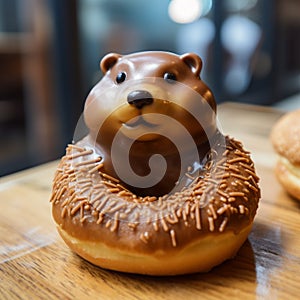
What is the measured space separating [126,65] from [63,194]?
0.21 m

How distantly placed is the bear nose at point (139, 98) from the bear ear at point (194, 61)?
0.10 m

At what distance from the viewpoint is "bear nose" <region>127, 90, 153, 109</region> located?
64 cm

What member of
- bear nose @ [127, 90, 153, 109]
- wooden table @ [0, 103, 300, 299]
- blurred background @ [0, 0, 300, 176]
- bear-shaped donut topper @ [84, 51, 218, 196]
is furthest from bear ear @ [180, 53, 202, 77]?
blurred background @ [0, 0, 300, 176]

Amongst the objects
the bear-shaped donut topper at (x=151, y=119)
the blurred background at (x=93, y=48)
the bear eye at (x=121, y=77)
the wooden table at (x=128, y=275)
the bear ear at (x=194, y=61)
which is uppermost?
the bear ear at (x=194, y=61)

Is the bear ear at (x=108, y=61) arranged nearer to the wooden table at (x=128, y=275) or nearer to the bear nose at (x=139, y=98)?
the bear nose at (x=139, y=98)

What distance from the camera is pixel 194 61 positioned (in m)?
0.71

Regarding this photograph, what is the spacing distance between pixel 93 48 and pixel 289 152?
157 cm

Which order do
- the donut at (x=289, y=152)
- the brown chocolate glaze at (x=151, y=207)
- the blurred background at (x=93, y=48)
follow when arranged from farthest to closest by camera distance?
1. the blurred background at (x=93, y=48)
2. the donut at (x=289, y=152)
3. the brown chocolate glaze at (x=151, y=207)

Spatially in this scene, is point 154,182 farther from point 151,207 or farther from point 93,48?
point 93,48

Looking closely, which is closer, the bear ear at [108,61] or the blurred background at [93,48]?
the bear ear at [108,61]

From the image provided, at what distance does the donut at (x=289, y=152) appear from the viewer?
3.07ft

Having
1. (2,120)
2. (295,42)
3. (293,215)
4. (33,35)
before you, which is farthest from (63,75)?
(295,42)

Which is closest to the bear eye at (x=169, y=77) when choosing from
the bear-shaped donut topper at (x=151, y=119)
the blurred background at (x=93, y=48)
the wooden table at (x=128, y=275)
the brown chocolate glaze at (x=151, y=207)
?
the bear-shaped donut topper at (x=151, y=119)

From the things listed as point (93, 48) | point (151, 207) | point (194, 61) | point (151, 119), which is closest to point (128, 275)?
point (151, 207)
